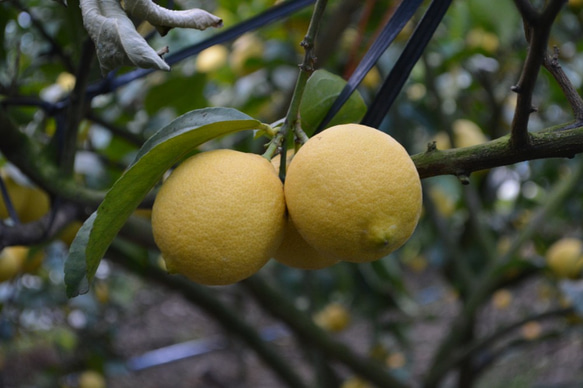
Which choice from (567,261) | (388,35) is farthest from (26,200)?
(567,261)

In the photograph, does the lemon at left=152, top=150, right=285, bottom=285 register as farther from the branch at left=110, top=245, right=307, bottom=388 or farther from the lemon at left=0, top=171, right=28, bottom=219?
the branch at left=110, top=245, right=307, bottom=388

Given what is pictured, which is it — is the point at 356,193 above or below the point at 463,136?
below

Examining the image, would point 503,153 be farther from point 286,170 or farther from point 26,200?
point 26,200

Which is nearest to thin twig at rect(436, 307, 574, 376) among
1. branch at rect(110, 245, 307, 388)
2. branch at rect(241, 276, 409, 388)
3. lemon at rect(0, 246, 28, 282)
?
branch at rect(241, 276, 409, 388)

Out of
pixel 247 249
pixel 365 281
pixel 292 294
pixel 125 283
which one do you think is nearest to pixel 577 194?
pixel 365 281

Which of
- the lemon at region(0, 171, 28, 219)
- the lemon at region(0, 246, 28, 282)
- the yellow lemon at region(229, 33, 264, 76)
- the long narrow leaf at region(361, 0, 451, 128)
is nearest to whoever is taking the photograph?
the long narrow leaf at region(361, 0, 451, 128)

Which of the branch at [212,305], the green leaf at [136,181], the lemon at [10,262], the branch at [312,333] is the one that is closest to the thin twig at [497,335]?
the branch at [312,333]
